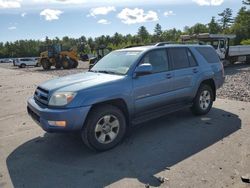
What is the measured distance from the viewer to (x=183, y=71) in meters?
6.44

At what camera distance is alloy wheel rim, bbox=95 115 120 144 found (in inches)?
197

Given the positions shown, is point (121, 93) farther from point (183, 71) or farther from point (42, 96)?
point (183, 71)

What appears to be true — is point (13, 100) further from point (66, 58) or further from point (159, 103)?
point (66, 58)

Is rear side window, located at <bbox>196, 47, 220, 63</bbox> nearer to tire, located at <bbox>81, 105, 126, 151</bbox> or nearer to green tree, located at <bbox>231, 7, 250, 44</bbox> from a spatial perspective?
tire, located at <bbox>81, 105, 126, 151</bbox>

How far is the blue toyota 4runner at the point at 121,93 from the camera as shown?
4734 millimetres

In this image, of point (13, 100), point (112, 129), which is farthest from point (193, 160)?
point (13, 100)

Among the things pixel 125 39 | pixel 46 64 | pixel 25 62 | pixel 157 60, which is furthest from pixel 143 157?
pixel 125 39

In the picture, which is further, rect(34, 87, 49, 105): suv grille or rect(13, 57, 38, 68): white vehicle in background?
rect(13, 57, 38, 68): white vehicle in background

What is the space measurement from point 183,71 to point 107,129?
2352mm

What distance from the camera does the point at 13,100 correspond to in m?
10.7

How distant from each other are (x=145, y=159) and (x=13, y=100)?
295 inches

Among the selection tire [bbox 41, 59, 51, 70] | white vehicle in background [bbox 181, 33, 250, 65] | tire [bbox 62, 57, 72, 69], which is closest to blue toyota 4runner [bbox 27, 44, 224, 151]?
white vehicle in background [bbox 181, 33, 250, 65]

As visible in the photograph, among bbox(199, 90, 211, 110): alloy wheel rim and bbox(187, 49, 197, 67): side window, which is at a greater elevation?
bbox(187, 49, 197, 67): side window

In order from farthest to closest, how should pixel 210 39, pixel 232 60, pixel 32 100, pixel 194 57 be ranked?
pixel 232 60
pixel 210 39
pixel 194 57
pixel 32 100
